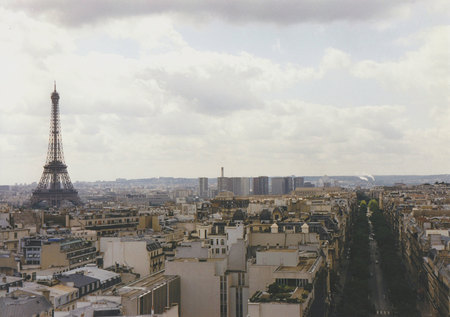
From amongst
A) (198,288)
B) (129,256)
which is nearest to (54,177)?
(129,256)

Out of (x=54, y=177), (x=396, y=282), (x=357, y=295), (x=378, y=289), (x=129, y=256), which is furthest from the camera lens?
(x=54, y=177)

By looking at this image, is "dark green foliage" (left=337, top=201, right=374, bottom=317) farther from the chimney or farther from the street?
the chimney

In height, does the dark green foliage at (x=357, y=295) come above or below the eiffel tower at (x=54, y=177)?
below

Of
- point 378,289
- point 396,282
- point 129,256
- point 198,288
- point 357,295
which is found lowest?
point 378,289

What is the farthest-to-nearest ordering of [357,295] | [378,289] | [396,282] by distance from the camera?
1. [378,289]
2. [396,282]
3. [357,295]

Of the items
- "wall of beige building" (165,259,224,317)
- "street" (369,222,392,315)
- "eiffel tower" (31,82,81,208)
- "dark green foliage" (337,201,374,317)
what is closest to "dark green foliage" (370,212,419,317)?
"street" (369,222,392,315)

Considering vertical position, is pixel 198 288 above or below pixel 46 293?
below

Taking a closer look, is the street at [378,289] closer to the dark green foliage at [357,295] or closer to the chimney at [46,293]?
the dark green foliage at [357,295]

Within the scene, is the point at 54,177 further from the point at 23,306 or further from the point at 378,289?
the point at 23,306

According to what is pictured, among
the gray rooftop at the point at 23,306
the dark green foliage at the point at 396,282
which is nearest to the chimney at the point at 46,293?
the gray rooftop at the point at 23,306
